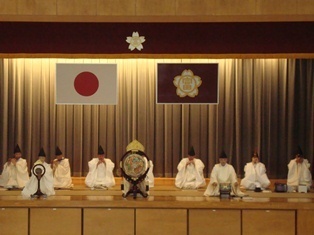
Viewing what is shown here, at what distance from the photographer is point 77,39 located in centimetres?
1027

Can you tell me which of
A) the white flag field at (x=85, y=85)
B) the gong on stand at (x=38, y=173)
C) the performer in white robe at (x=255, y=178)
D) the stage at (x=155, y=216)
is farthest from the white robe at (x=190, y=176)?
the gong on stand at (x=38, y=173)

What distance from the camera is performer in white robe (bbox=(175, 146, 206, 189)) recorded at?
1236 centimetres

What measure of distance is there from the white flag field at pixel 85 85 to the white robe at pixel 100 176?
1.24 meters

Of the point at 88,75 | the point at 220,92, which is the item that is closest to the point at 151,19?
the point at 88,75

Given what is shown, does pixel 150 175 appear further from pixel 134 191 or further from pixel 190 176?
pixel 134 191

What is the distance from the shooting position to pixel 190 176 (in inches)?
493

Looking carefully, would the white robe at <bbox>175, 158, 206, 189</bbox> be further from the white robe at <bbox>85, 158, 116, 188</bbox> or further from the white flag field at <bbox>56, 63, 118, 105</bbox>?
the white flag field at <bbox>56, 63, 118, 105</bbox>

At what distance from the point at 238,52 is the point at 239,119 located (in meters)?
3.83

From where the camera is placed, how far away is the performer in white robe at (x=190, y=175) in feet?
40.5

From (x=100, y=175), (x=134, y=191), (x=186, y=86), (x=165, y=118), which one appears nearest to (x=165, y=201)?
(x=134, y=191)

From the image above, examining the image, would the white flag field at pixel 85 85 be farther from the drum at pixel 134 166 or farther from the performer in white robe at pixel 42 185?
the drum at pixel 134 166

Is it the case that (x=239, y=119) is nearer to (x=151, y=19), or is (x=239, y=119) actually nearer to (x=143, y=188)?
(x=143, y=188)

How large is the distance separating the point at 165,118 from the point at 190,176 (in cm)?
218

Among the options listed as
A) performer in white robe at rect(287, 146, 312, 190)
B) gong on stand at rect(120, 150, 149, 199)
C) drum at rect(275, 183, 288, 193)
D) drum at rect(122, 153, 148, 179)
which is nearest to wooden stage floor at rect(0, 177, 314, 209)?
gong on stand at rect(120, 150, 149, 199)
